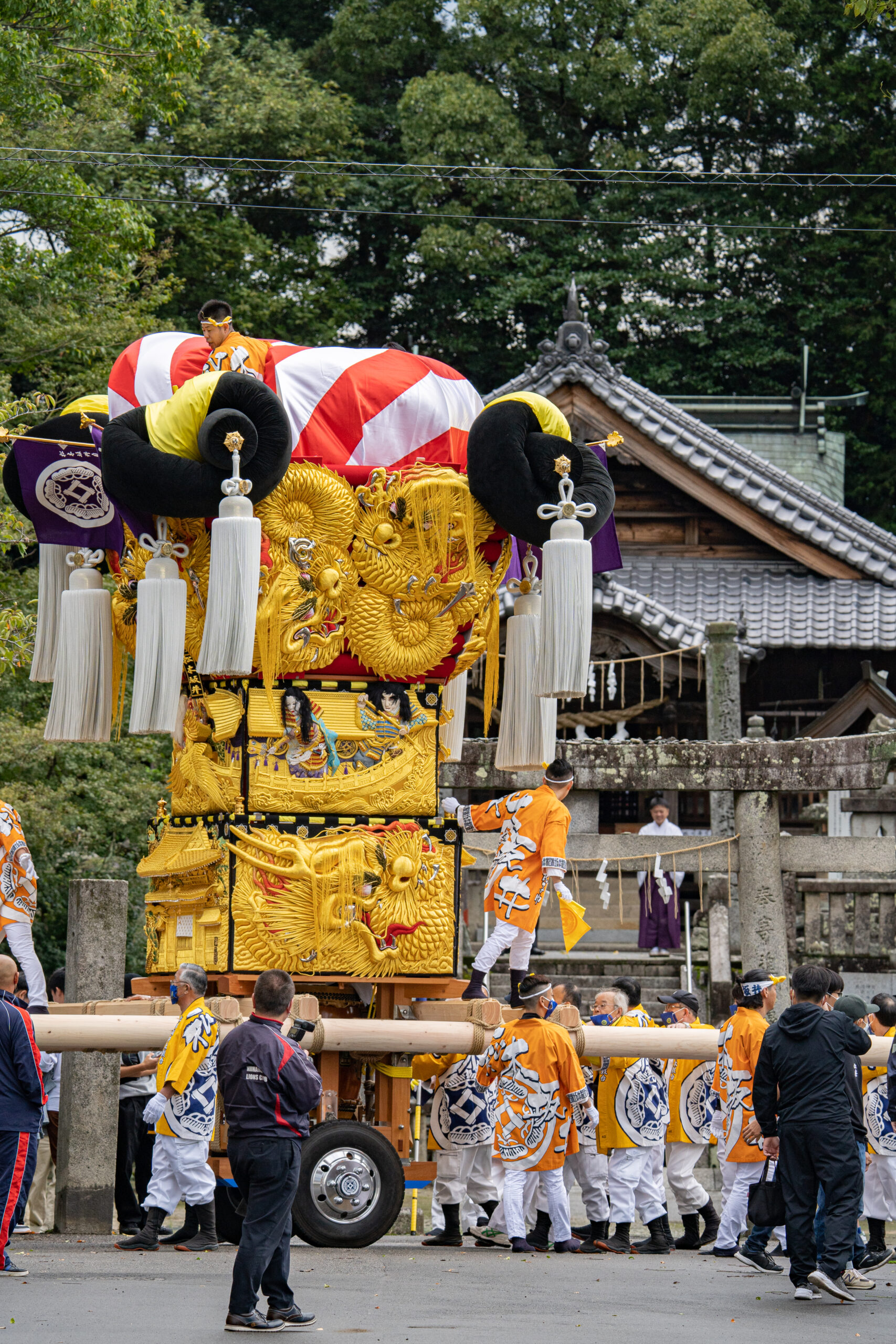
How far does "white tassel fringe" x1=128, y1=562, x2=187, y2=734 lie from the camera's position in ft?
25.0

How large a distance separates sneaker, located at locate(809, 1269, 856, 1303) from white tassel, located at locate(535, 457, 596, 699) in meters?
2.65

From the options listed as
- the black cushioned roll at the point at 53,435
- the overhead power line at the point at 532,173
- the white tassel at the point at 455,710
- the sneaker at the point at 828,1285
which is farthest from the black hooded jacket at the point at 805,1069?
the overhead power line at the point at 532,173

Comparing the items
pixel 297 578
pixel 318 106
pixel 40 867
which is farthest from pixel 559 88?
pixel 297 578

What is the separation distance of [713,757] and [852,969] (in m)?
2.04

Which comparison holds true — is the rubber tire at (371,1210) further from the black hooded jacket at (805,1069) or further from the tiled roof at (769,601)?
the tiled roof at (769,601)

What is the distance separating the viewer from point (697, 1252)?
9156mm

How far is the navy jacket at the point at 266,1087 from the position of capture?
6.14 meters

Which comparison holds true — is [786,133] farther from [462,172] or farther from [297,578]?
[297,578]

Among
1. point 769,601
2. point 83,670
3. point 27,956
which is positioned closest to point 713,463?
point 769,601

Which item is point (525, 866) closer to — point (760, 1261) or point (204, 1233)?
point (760, 1261)

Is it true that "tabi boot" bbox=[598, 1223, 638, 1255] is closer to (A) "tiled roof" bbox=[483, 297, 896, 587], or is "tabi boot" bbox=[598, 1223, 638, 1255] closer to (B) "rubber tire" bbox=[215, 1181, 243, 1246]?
(B) "rubber tire" bbox=[215, 1181, 243, 1246]

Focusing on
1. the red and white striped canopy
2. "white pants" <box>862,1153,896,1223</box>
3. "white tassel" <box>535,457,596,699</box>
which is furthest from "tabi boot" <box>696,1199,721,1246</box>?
the red and white striped canopy

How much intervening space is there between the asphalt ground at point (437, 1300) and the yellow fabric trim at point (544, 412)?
386 cm

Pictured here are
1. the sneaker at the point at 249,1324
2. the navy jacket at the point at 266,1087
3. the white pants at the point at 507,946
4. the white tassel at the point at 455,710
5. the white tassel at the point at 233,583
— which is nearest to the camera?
the sneaker at the point at 249,1324
